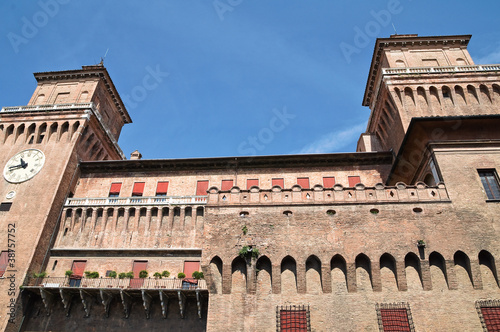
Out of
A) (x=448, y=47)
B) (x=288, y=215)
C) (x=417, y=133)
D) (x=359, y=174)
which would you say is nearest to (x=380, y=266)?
(x=288, y=215)

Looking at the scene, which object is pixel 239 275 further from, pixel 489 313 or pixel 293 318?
pixel 489 313

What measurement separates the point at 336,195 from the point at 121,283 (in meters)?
13.7

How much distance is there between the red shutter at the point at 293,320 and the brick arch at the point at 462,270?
6343 millimetres

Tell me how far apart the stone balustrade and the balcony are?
602 cm

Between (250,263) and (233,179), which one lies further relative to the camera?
(233,179)

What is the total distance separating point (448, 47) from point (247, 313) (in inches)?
1094

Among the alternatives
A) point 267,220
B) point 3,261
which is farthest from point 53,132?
point 267,220

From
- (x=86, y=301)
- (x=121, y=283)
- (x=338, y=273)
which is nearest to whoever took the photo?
(x=338, y=273)

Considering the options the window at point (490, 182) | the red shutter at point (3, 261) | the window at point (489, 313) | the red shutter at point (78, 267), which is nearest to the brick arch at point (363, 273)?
the window at point (489, 313)

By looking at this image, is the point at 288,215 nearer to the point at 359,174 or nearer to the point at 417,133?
the point at 417,133

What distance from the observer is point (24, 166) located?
27422mm

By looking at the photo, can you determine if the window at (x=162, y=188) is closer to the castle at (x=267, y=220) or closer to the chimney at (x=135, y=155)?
the castle at (x=267, y=220)

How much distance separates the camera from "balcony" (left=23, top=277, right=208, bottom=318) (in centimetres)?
2072

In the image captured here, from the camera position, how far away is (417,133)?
19594 millimetres
